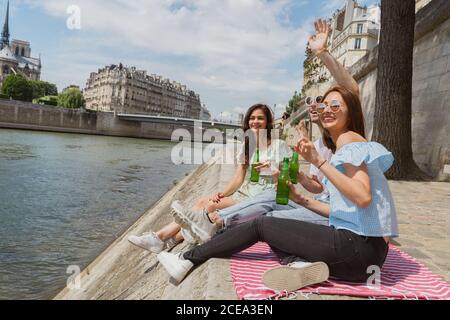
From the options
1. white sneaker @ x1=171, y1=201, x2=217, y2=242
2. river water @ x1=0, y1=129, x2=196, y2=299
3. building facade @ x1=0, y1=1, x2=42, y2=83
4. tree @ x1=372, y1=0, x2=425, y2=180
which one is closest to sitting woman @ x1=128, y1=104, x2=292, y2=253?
white sneaker @ x1=171, y1=201, x2=217, y2=242

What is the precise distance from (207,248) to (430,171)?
904cm

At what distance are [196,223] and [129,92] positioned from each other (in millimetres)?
109799

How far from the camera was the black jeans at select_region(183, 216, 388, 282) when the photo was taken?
8.11 ft

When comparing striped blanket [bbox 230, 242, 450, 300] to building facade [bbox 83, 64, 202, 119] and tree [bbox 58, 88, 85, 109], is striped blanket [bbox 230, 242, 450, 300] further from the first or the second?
building facade [bbox 83, 64, 202, 119]

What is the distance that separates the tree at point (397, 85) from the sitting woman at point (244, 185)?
655 cm

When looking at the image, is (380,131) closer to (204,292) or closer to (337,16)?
(204,292)

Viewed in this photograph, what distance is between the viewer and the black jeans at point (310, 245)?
2.47 m

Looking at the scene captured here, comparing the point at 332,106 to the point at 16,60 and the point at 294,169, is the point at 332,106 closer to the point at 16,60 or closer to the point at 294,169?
the point at 294,169

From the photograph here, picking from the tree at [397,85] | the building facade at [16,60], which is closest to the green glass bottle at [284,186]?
the tree at [397,85]

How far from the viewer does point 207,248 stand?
9.63 ft

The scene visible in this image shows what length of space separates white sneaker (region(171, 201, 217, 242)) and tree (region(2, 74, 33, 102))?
82637mm

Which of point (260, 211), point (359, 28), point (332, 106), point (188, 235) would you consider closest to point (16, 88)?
point (359, 28)

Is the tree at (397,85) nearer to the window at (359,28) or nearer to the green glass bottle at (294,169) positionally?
the green glass bottle at (294,169)

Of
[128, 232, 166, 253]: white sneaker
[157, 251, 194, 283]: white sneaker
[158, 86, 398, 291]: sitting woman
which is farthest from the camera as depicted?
[128, 232, 166, 253]: white sneaker
